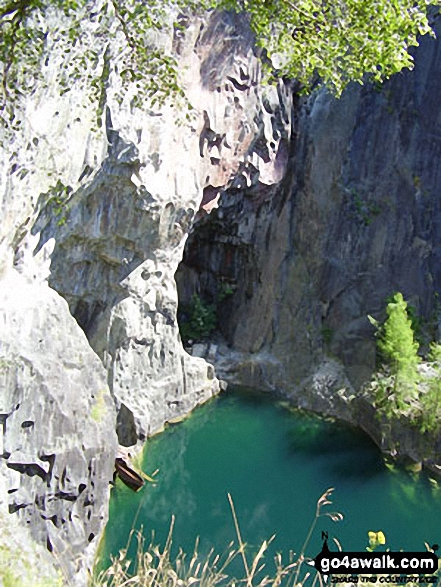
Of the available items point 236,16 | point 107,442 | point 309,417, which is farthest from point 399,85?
point 107,442

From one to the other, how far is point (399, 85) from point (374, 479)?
11977 mm

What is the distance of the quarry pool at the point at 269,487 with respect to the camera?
12.0 metres

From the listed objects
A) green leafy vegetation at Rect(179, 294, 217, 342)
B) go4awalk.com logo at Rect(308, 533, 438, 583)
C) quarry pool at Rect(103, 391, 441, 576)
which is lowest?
quarry pool at Rect(103, 391, 441, 576)

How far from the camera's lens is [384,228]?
1825 cm

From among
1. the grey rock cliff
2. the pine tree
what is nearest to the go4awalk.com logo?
the pine tree

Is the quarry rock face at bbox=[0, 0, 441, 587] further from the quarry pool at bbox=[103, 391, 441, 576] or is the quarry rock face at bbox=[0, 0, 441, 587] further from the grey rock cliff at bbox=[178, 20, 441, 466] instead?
the quarry pool at bbox=[103, 391, 441, 576]

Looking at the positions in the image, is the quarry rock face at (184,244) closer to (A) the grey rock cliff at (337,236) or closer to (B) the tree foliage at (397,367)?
(A) the grey rock cliff at (337,236)

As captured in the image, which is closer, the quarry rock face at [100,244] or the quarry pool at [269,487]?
the quarry rock face at [100,244]

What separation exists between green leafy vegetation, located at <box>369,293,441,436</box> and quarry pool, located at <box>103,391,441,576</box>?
131 centimetres

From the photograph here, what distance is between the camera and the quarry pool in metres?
12.0

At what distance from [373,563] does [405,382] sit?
12.7 m

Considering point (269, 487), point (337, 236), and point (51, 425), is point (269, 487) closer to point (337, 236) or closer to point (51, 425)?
point (51, 425)

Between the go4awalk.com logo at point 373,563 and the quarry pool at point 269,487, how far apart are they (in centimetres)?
901

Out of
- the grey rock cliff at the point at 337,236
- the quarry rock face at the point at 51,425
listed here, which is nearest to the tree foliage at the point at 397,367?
the grey rock cliff at the point at 337,236
